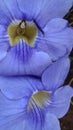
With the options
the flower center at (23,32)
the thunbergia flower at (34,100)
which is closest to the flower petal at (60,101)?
the thunbergia flower at (34,100)

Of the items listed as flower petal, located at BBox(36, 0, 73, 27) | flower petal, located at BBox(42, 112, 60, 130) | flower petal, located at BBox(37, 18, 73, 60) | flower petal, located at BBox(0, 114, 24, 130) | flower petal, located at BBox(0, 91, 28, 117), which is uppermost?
flower petal, located at BBox(36, 0, 73, 27)

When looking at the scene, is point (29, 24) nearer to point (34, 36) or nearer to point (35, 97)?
point (34, 36)

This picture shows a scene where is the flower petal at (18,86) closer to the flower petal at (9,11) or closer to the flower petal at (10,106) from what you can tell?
the flower petal at (10,106)

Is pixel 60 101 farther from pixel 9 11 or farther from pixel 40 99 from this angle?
pixel 9 11

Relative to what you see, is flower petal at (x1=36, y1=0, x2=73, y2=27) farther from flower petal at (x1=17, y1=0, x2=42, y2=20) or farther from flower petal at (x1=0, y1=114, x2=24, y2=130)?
flower petal at (x1=0, y1=114, x2=24, y2=130)

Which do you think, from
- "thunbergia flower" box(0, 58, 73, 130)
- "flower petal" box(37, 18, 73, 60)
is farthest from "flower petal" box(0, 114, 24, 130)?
"flower petal" box(37, 18, 73, 60)

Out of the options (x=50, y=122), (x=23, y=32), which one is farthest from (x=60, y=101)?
(x=23, y=32)


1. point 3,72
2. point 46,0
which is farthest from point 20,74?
point 46,0
